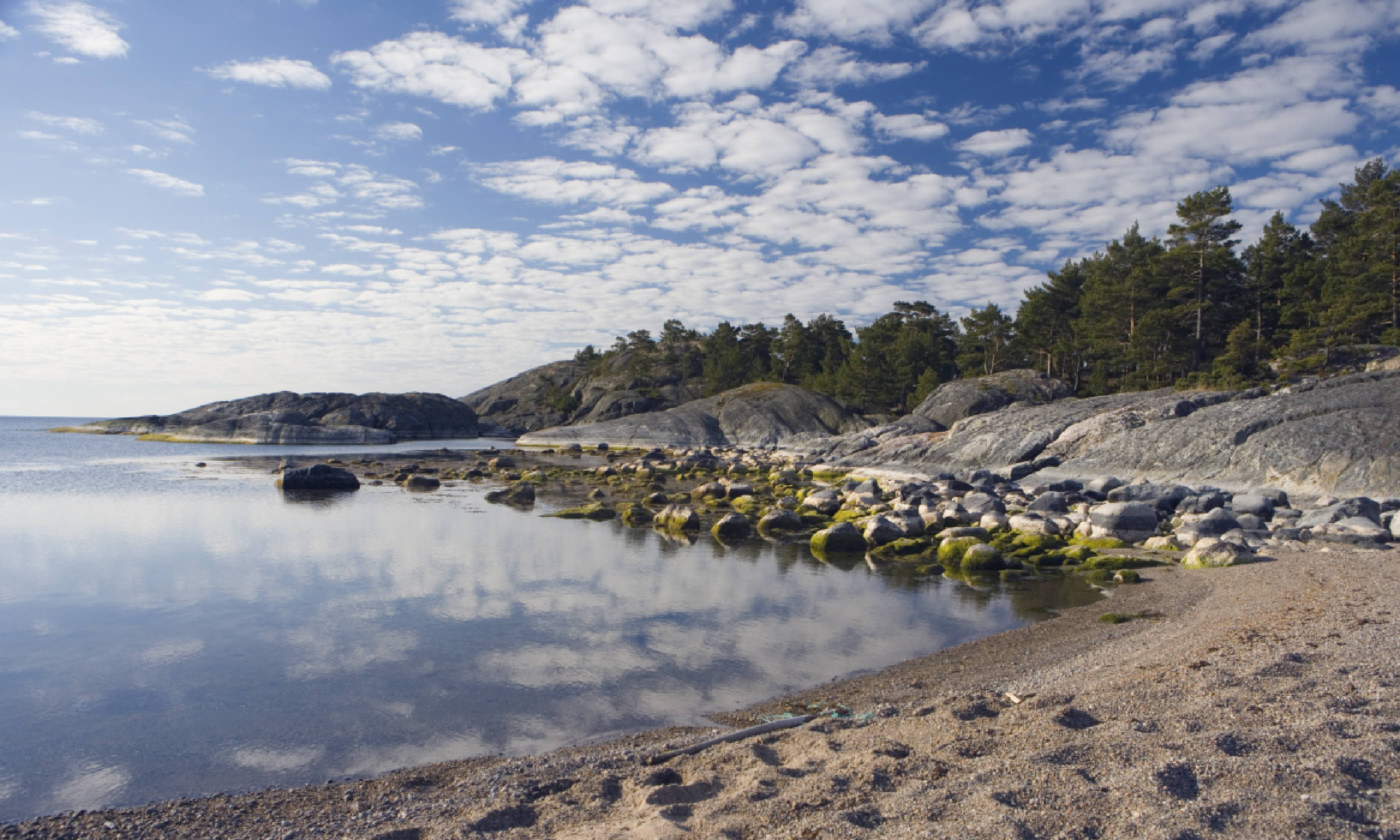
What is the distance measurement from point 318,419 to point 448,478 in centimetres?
6603

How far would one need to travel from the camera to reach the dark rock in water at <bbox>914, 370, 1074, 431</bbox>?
60.8 m

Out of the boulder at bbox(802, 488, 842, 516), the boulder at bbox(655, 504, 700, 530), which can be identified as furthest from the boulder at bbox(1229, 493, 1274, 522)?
the boulder at bbox(655, 504, 700, 530)

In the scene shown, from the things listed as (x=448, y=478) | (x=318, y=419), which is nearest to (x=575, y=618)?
(x=448, y=478)

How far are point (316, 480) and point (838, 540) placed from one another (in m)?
30.6

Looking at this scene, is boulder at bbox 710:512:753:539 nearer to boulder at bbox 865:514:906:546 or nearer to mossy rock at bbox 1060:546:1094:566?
boulder at bbox 865:514:906:546

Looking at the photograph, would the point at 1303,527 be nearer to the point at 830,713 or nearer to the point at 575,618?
the point at 830,713

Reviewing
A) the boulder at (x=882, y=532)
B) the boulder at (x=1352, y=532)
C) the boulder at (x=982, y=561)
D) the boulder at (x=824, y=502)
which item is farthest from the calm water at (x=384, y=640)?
the boulder at (x=1352, y=532)

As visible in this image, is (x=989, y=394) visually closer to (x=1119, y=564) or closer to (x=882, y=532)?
(x=882, y=532)

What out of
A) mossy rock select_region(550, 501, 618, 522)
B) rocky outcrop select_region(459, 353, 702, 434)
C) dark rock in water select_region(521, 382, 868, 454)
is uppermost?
rocky outcrop select_region(459, 353, 702, 434)

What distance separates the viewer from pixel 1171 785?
5395mm

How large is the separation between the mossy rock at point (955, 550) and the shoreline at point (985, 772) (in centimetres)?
905

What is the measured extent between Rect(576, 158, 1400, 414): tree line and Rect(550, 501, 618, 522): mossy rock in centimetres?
3908

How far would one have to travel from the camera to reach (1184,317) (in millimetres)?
54062

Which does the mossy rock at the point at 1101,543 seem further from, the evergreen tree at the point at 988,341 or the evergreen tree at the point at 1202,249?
the evergreen tree at the point at 988,341
